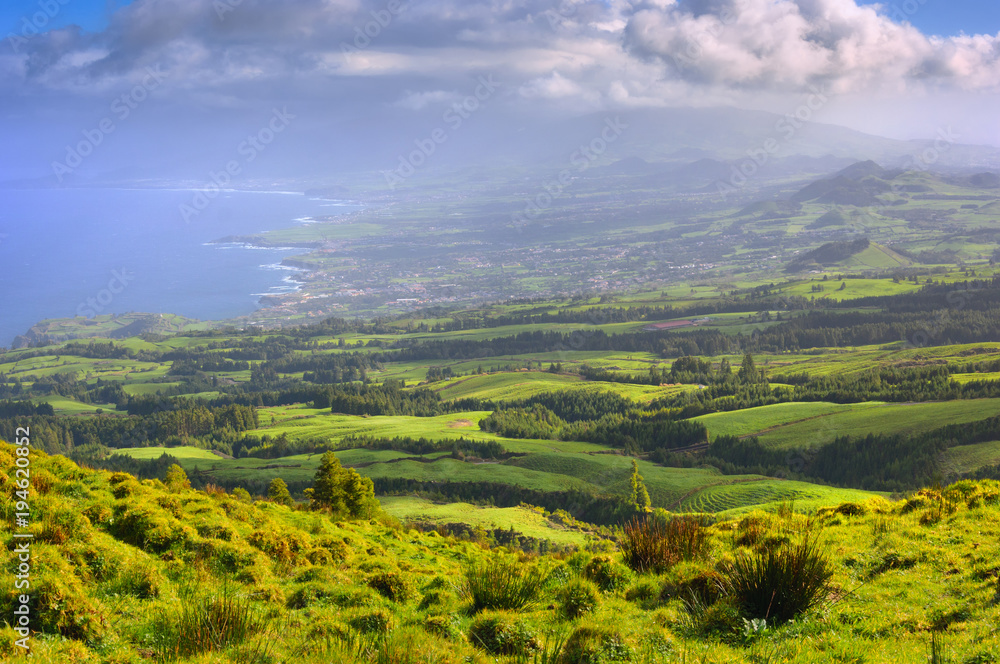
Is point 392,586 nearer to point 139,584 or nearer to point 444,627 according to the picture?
point 444,627

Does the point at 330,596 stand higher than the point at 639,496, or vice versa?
the point at 330,596

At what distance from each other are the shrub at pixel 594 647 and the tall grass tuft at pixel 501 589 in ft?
6.65

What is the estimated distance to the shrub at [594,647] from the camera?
26.2ft

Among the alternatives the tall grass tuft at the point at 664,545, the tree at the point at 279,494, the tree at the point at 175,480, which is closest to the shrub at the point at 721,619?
the tall grass tuft at the point at 664,545

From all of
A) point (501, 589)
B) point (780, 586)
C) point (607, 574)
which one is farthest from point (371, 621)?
point (780, 586)

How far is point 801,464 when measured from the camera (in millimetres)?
56875

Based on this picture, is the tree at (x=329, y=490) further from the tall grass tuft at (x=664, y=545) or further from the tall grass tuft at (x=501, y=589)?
the tall grass tuft at (x=501, y=589)

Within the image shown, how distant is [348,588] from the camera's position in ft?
40.3

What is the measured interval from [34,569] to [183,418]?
271 feet

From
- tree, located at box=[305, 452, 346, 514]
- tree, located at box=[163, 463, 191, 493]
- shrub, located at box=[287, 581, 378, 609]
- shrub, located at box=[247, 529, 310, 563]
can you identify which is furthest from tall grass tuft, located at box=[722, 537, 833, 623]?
tree, located at box=[305, 452, 346, 514]

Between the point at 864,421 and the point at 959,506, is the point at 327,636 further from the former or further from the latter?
the point at 864,421

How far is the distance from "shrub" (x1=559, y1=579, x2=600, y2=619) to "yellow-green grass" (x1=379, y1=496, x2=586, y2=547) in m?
18.6

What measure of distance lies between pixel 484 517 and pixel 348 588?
962 inches

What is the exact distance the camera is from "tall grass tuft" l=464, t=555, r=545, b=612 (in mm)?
10445
